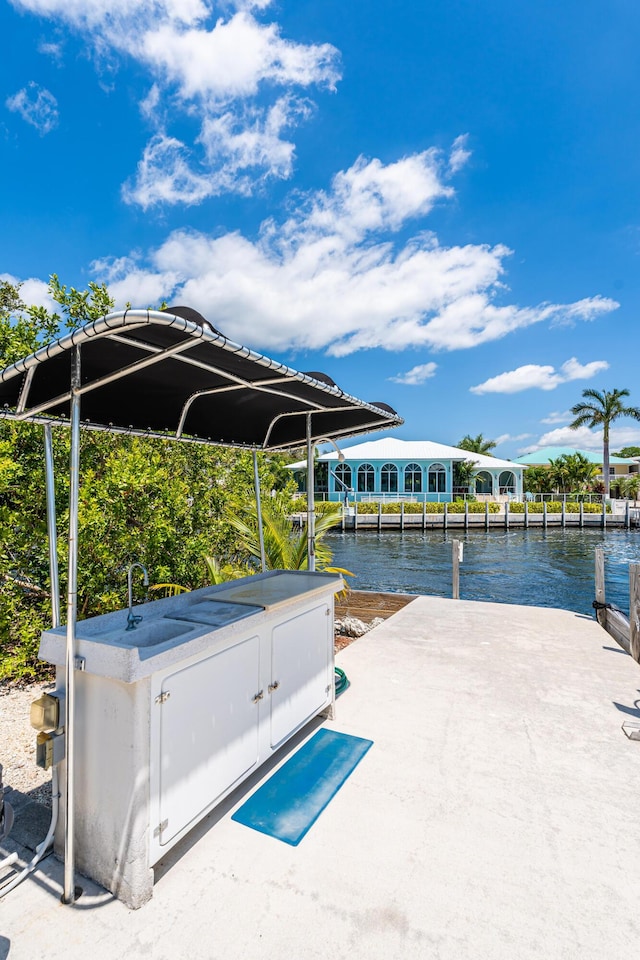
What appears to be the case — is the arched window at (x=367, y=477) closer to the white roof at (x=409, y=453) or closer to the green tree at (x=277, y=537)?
the white roof at (x=409, y=453)

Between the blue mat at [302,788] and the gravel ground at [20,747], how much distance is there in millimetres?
1086

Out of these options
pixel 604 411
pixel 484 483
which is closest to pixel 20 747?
pixel 484 483

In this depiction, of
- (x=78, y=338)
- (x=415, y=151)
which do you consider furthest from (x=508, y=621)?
(x=415, y=151)

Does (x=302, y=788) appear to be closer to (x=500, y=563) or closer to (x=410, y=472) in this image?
(x=500, y=563)

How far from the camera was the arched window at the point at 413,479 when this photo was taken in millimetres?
30281

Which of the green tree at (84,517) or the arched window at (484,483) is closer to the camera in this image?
the green tree at (84,517)

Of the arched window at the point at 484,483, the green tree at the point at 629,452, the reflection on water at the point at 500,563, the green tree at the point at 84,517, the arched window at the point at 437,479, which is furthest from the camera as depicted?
the green tree at the point at 629,452

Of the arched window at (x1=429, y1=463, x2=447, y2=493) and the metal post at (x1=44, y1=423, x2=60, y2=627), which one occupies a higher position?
the arched window at (x1=429, y1=463, x2=447, y2=493)

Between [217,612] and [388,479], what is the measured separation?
28669mm

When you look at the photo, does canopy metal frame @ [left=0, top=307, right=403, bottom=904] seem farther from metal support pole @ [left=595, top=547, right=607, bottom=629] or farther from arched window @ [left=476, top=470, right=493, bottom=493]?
arched window @ [left=476, top=470, right=493, bottom=493]

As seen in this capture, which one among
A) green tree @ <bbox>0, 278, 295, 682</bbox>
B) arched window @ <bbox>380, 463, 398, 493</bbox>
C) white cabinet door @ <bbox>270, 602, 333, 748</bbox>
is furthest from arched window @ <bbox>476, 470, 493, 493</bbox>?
white cabinet door @ <bbox>270, 602, 333, 748</bbox>

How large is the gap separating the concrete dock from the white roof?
26150 mm

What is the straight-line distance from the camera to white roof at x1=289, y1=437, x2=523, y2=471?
29.6 m

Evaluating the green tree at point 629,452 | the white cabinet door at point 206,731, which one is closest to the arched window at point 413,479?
the white cabinet door at point 206,731
